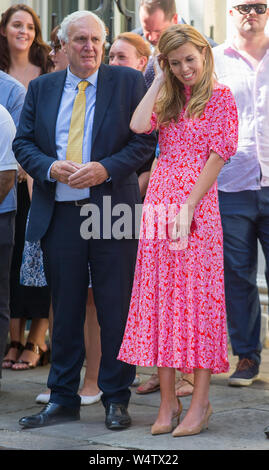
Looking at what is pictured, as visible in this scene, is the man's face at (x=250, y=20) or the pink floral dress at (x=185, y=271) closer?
the pink floral dress at (x=185, y=271)

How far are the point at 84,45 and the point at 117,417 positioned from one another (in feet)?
6.07

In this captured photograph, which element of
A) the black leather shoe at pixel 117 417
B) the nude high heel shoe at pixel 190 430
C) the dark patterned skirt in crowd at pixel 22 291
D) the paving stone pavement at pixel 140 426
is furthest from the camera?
the dark patterned skirt in crowd at pixel 22 291

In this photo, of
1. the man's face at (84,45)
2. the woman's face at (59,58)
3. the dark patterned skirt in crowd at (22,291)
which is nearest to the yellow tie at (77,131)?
the man's face at (84,45)

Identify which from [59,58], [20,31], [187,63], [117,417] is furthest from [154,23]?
[117,417]

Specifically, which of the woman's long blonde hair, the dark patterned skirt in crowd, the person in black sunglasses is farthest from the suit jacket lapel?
the dark patterned skirt in crowd

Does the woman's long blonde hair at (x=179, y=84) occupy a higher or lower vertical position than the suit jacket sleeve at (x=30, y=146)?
higher

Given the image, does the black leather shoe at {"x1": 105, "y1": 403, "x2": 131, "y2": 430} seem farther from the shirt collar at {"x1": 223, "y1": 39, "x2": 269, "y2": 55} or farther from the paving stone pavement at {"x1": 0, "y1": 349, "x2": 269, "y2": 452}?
the shirt collar at {"x1": 223, "y1": 39, "x2": 269, "y2": 55}

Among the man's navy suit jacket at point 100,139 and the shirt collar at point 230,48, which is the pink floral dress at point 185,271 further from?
the shirt collar at point 230,48

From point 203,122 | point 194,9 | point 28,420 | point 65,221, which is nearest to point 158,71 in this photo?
point 203,122

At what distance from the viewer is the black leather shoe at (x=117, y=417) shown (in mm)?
4938

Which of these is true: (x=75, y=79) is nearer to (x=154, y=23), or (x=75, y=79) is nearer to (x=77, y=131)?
(x=77, y=131)

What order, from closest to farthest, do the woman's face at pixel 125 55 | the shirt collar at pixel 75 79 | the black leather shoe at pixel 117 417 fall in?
the black leather shoe at pixel 117 417 < the shirt collar at pixel 75 79 < the woman's face at pixel 125 55

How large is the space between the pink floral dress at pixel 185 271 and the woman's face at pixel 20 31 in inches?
92.4

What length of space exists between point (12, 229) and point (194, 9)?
3258 mm
